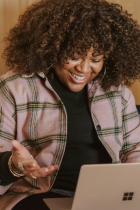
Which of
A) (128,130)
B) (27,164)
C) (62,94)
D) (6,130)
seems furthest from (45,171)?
(128,130)

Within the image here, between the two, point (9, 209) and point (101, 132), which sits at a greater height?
point (101, 132)

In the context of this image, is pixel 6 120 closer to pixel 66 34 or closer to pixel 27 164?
pixel 27 164

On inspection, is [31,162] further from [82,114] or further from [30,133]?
[82,114]

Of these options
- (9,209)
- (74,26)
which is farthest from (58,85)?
(9,209)

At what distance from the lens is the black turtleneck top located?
4.06ft

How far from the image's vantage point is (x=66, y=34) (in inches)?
46.6

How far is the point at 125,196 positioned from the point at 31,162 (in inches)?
11.6

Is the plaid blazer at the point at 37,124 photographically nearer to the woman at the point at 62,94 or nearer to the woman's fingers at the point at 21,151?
the woman at the point at 62,94

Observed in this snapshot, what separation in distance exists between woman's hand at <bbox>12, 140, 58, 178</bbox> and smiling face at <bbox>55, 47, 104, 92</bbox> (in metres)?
0.40

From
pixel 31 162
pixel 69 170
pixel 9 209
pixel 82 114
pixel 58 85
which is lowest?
pixel 9 209

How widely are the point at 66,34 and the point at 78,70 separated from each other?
14 cm

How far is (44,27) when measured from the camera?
1.20m

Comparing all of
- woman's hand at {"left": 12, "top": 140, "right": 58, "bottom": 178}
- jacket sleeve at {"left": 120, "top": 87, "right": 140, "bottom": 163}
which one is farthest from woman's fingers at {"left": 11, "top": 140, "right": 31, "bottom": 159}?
jacket sleeve at {"left": 120, "top": 87, "right": 140, "bottom": 163}

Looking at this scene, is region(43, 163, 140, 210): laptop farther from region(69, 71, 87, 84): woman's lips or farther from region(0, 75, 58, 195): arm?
region(69, 71, 87, 84): woman's lips
